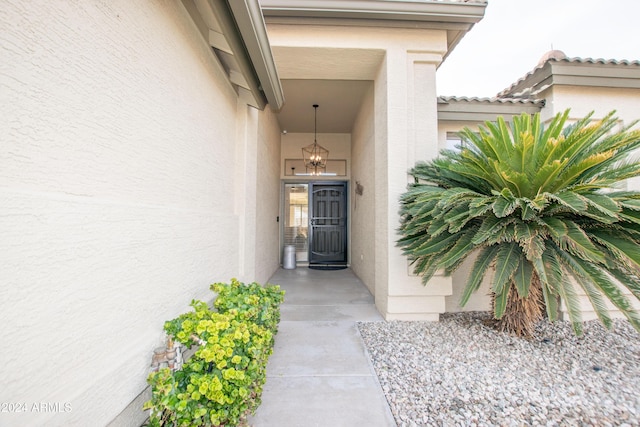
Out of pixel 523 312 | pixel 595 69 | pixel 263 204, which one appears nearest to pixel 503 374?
pixel 523 312

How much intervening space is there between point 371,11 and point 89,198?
3376 mm

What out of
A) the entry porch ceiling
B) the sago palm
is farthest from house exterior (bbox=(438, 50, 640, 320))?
the entry porch ceiling

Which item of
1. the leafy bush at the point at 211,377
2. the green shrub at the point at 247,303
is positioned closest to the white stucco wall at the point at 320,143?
the green shrub at the point at 247,303

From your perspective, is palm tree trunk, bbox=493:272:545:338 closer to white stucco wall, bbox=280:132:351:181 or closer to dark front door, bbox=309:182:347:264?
dark front door, bbox=309:182:347:264

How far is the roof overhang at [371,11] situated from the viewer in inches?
119

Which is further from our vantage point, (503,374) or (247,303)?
(503,374)

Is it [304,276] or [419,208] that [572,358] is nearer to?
[419,208]

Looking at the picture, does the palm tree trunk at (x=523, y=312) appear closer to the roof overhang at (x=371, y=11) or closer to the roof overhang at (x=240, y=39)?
the roof overhang at (x=371, y=11)

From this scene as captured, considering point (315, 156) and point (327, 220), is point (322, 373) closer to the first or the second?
point (315, 156)

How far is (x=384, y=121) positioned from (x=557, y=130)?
174cm

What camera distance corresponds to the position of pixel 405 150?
3238 mm

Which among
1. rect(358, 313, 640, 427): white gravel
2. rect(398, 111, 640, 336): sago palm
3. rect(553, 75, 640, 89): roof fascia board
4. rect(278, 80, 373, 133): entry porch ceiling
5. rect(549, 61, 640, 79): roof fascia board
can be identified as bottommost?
rect(358, 313, 640, 427): white gravel

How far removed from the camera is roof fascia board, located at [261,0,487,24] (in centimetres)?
301

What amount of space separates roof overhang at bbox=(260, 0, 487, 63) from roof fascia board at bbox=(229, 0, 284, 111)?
0.93m
